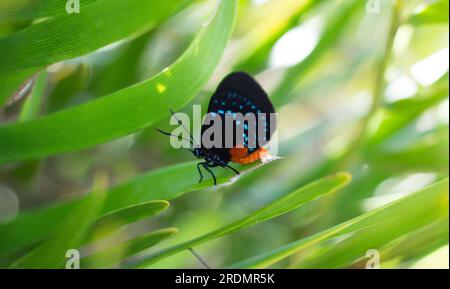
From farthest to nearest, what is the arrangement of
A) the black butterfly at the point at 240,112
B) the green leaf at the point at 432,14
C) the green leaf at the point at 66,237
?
the green leaf at the point at 432,14 → the black butterfly at the point at 240,112 → the green leaf at the point at 66,237

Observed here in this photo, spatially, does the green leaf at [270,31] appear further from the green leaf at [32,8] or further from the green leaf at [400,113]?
the green leaf at [32,8]

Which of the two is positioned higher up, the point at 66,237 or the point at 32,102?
the point at 32,102

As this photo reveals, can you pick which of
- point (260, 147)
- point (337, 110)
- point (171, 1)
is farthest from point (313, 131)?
point (171, 1)

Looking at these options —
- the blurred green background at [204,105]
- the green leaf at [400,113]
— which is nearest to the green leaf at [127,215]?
the blurred green background at [204,105]

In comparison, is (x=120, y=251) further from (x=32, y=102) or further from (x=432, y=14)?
(x=432, y=14)

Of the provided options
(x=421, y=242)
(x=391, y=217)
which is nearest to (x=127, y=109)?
(x=391, y=217)

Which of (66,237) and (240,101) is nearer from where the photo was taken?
(66,237)
